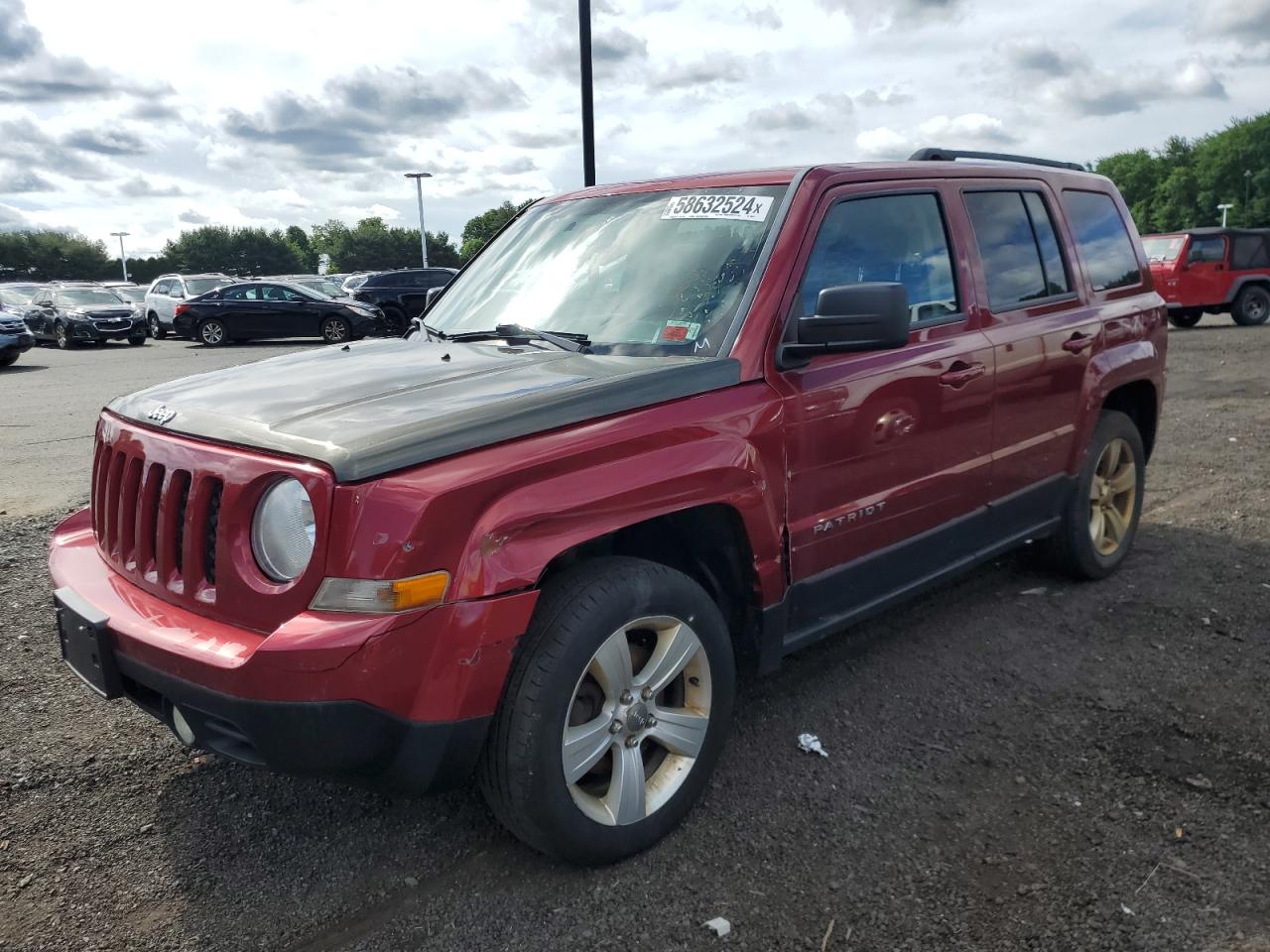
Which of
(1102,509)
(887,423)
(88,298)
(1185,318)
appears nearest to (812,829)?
(887,423)

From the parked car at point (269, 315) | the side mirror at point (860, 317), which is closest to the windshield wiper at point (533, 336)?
the side mirror at point (860, 317)

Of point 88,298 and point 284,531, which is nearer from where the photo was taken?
point 284,531

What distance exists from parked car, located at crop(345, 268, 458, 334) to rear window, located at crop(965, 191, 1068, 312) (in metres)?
21.2

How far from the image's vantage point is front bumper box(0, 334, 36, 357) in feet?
Answer: 57.2

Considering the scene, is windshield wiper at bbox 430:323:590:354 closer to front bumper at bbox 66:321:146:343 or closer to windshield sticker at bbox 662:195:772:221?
windshield sticker at bbox 662:195:772:221

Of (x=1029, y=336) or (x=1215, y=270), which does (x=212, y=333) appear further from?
(x=1029, y=336)

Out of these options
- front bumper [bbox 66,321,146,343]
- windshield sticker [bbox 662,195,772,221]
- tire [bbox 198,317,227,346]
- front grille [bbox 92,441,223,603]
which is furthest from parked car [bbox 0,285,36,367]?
windshield sticker [bbox 662,195,772,221]

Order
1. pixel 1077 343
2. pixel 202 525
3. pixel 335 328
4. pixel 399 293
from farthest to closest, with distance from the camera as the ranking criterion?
pixel 399 293, pixel 335 328, pixel 1077 343, pixel 202 525

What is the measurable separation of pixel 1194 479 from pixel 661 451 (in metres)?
5.65

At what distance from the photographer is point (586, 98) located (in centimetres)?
1071

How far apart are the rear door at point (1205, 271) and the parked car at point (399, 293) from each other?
52.1 feet

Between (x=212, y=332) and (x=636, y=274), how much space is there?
2213cm

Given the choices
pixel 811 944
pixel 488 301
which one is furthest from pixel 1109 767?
pixel 488 301

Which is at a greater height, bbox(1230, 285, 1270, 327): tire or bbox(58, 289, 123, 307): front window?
bbox(58, 289, 123, 307): front window
